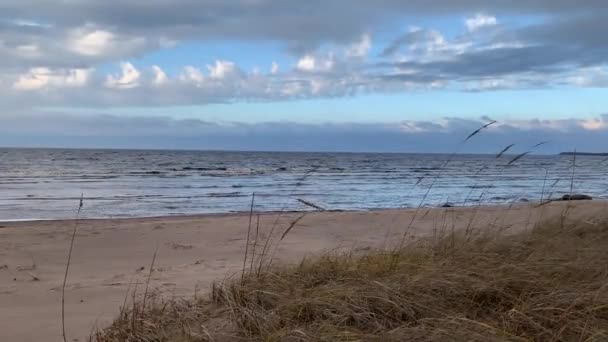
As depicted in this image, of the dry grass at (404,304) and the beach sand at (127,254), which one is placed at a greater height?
the dry grass at (404,304)

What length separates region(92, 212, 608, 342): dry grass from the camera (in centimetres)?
276

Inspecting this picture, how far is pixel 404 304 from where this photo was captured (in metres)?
3.02

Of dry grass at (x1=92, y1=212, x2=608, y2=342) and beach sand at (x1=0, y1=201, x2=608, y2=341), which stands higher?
dry grass at (x1=92, y1=212, x2=608, y2=342)

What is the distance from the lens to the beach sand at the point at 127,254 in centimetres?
446

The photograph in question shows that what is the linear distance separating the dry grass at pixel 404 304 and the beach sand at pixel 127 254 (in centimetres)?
94

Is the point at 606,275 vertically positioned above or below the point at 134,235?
above

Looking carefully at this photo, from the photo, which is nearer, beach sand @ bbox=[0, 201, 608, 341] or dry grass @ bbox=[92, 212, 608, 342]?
dry grass @ bbox=[92, 212, 608, 342]

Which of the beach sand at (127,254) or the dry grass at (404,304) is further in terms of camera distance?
the beach sand at (127,254)

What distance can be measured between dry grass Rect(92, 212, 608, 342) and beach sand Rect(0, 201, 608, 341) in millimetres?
945

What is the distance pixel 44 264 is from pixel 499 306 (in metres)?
5.72

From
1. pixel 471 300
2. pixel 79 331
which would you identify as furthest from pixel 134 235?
pixel 471 300

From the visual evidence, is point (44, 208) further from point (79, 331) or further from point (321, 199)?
point (79, 331)

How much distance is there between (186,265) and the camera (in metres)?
6.72

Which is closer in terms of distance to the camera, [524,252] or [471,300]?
Result: [471,300]
